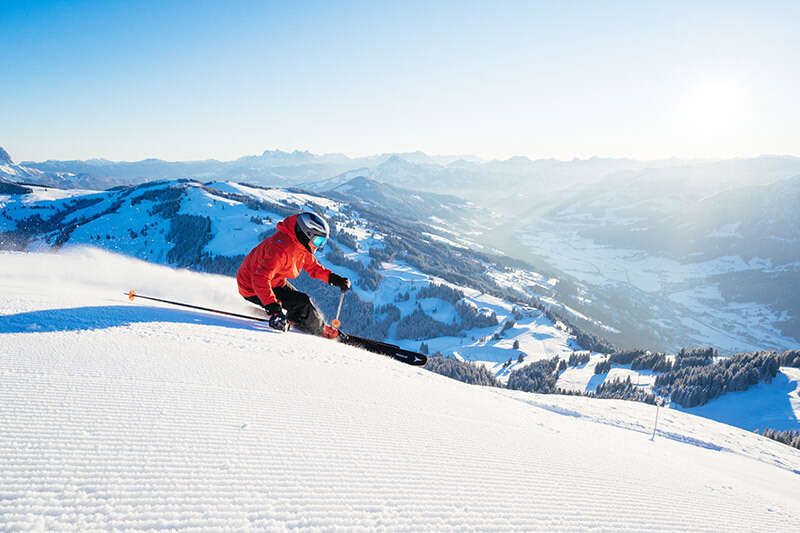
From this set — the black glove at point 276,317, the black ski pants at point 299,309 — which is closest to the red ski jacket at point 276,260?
the black glove at point 276,317

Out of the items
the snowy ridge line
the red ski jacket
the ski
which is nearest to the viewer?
the red ski jacket

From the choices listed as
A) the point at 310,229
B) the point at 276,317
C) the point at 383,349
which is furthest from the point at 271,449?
the point at 383,349

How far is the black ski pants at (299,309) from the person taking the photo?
12.1 m

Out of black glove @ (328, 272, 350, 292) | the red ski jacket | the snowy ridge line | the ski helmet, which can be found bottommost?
the snowy ridge line

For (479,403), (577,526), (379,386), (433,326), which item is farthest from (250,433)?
(433,326)

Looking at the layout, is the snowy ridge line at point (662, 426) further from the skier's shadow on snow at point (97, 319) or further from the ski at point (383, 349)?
the skier's shadow on snow at point (97, 319)

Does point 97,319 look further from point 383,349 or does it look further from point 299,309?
point 383,349

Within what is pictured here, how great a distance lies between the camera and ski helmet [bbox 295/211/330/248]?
1071 centimetres

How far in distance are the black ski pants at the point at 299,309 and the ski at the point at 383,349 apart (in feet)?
3.19

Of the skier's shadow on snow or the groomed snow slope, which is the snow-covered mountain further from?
the groomed snow slope

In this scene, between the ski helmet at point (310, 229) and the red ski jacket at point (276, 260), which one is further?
the ski helmet at point (310, 229)

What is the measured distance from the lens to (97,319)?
8.70m

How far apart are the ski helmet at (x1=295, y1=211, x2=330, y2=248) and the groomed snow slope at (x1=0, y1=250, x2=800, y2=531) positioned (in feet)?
8.94

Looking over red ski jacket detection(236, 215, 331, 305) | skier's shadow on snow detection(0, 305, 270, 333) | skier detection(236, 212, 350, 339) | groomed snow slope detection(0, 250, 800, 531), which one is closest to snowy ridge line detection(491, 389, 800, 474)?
groomed snow slope detection(0, 250, 800, 531)
